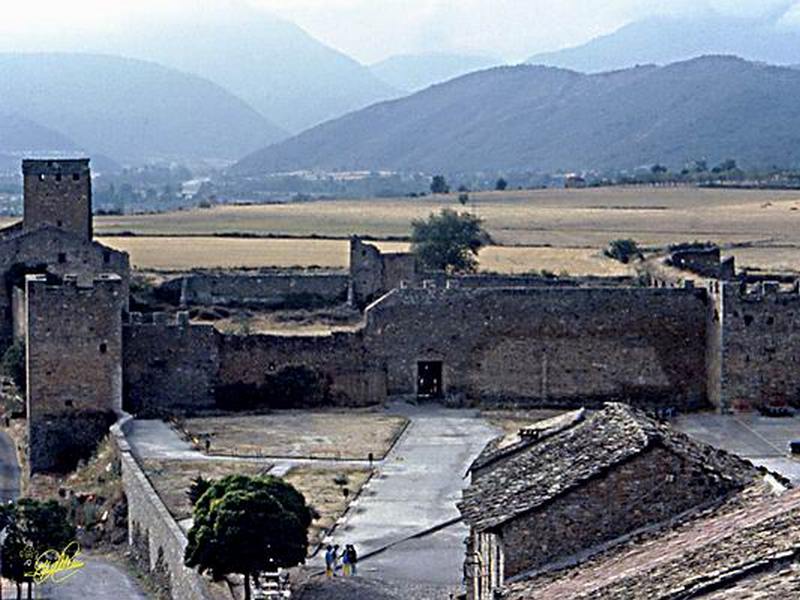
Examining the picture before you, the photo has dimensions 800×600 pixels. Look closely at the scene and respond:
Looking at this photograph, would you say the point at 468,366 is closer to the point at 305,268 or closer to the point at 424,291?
the point at 424,291

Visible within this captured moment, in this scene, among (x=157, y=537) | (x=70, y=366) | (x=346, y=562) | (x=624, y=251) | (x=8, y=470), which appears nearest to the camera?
(x=346, y=562)

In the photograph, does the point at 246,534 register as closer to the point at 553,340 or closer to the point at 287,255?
the point at 553,340

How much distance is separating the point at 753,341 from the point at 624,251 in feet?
92.1

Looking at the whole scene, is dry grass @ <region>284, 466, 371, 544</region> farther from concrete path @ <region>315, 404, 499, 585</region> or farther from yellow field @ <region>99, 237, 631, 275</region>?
yellow field @ <region>99, 237, 631, 275</region>

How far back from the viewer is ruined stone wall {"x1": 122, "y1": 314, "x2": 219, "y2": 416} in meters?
36.7

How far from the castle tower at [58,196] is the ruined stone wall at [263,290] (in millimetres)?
5371

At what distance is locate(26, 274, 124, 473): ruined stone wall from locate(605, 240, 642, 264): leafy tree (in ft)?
100

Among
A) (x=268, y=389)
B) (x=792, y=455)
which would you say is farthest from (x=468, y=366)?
(x=792, y=455)

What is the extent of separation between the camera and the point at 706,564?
1324cm

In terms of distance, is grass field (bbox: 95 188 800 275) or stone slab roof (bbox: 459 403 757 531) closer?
stone slab roof (bbox: 459 403 757 531)

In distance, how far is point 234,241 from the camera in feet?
251

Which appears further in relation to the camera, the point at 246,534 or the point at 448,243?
the point at 448,243
